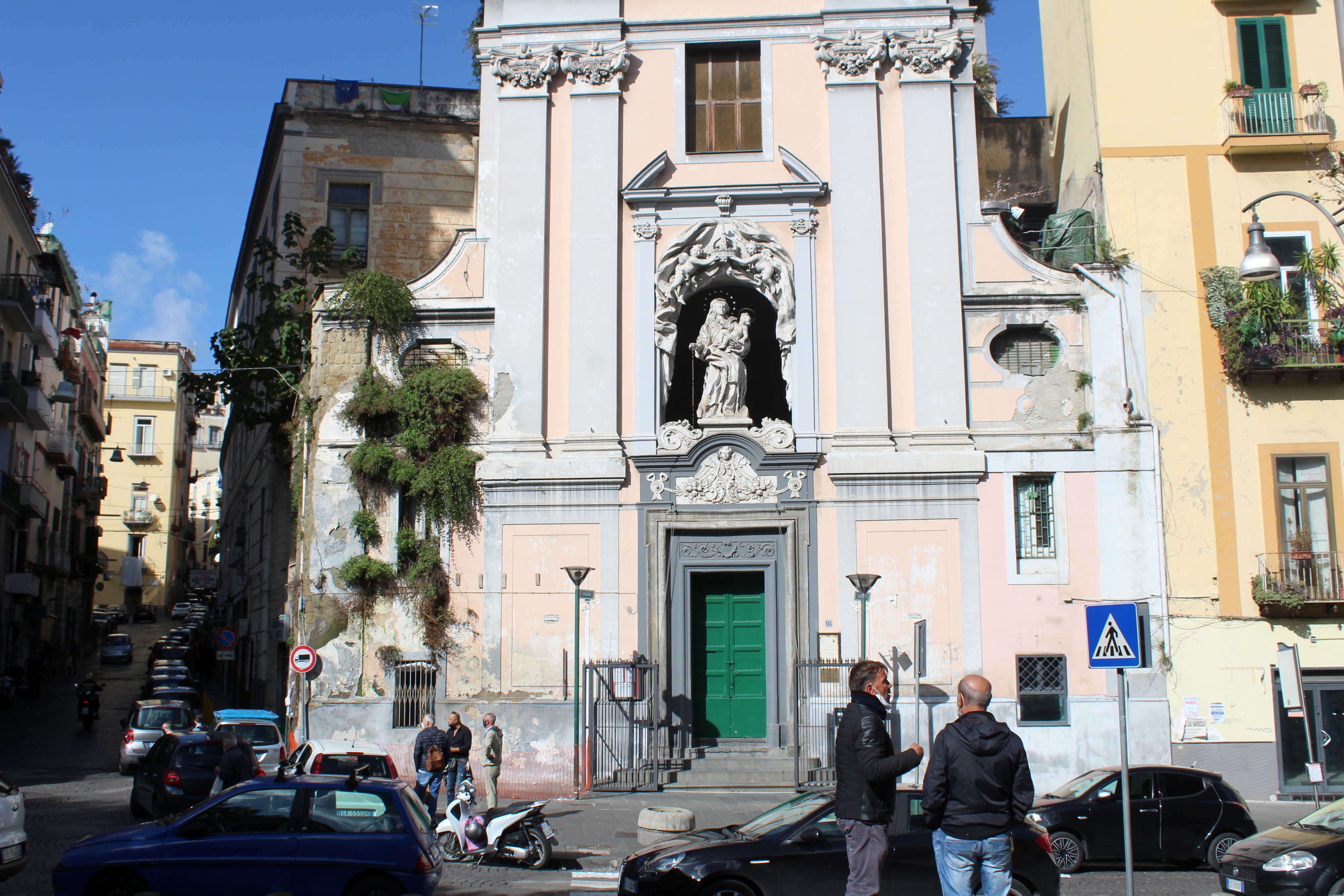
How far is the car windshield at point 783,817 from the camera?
10.6m

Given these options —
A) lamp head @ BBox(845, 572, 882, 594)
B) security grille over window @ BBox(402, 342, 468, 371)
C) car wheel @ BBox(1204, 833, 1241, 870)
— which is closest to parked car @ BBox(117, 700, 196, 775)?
security grille over window @ BBox(402, 342, 468, 371)

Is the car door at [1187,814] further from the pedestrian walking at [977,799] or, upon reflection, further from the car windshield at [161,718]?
the car windshield at [161,718]

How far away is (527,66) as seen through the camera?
71.5 feet

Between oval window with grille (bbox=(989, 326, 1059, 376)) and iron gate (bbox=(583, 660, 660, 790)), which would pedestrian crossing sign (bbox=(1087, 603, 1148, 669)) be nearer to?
iron gate (bbox=(583, 660, 660, 790))

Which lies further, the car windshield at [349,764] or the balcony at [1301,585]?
the balcony at [1301,585]

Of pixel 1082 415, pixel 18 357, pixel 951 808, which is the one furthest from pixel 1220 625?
pixel 18 357

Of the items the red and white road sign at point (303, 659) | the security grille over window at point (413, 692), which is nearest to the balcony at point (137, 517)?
the red and white road sign at point (303, 659)

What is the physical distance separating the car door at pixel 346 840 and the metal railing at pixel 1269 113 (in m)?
18.8

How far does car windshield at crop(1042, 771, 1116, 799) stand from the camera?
47.9 ft

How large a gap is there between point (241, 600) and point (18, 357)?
1112 centimetres

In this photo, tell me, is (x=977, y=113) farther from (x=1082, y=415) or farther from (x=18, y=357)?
(x=18, y=357)

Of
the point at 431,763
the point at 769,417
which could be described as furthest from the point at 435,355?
the point at 431,763

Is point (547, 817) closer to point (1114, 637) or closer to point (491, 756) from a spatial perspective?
point (491, 756)

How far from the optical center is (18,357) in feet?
125
